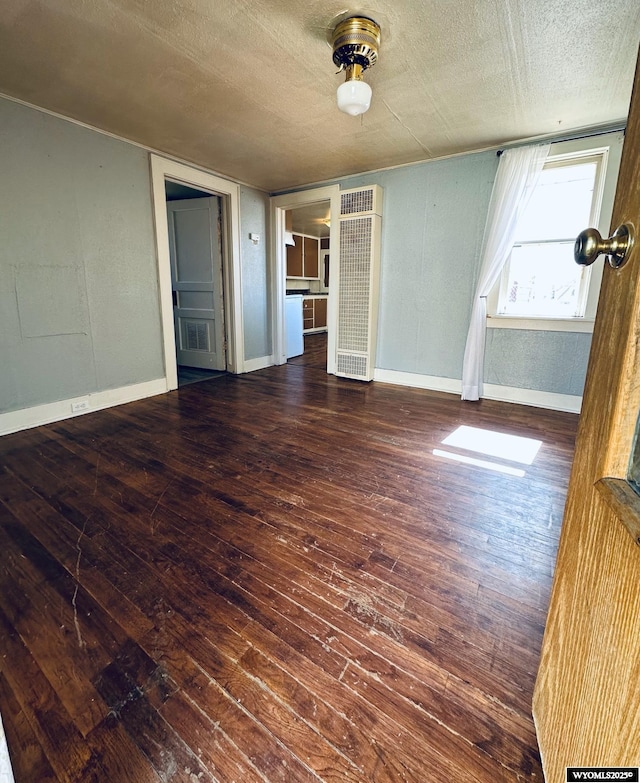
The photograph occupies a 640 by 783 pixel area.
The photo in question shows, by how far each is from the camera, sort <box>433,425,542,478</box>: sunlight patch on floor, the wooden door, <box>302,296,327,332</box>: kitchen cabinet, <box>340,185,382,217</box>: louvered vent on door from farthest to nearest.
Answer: <box>302,296,327,332</box>: kitchen cabinet → <box>340,185,382,217</box>: louvered vent on door → <box>433,425,542,478</box>: sunlight patch on floor → the wooden door

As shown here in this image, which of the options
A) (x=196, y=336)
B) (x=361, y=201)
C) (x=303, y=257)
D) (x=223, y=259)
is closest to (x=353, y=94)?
(x=361, y=201)

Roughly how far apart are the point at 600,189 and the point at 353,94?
2.40 metres

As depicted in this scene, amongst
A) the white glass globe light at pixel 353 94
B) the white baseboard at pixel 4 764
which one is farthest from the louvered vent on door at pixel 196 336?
the white baseboard at pixel 4 764

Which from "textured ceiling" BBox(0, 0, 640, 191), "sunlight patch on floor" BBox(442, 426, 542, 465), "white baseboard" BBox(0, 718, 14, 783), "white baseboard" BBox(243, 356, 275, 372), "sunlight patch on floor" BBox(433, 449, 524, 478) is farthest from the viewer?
"white baseboard" BBox(243, 356, 275, 372)

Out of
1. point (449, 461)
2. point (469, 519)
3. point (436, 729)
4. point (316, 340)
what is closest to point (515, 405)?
point (449, 461)

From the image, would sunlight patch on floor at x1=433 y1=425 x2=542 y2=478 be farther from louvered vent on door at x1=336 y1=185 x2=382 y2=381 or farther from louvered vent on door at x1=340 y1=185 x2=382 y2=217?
louvered vent on door at x1=340 y1=185 x2=382 y2=217

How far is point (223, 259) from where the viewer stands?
4664 mm

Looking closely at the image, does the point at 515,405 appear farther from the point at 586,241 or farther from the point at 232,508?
the point at 586,241

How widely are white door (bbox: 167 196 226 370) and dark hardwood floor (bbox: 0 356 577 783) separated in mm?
2593

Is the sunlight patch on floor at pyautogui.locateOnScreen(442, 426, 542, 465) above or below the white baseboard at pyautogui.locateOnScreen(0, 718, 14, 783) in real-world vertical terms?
below

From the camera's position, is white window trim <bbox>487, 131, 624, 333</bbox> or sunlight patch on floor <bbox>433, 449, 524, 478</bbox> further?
white window trim <bbox>487, 131, 624, 333</bbox>

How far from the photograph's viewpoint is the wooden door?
0.50 meters

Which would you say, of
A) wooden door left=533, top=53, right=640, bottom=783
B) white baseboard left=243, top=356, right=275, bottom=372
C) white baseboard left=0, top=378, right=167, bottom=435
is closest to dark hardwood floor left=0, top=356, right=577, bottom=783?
wooden door left=533, top=53, right=640, bottom=783

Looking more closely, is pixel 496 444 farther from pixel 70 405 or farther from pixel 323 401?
pixel 70 405
